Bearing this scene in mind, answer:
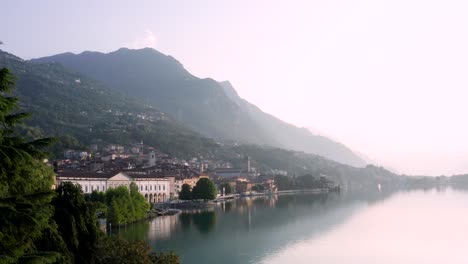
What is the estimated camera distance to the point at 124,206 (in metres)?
40.3

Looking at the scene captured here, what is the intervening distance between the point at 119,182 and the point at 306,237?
2895cm

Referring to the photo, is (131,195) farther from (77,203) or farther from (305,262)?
(77,203)

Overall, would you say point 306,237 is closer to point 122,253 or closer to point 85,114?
point 122,253

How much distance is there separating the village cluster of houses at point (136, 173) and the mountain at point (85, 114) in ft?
20.0

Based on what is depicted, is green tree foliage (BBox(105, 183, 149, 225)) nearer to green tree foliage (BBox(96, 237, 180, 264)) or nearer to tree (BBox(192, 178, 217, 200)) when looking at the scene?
tree (BBox(192, 178, 217, 200))

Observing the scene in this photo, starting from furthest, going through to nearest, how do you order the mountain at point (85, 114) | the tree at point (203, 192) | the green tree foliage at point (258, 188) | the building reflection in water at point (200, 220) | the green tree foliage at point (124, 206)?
the mountain at point (85, 114) → the green tree foliage at point (258, 188) → the tree at point (203, 192) → the building reflection in water at point (200, 220) → the green tree foliage at point (124, 206)

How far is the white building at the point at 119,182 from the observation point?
55019mm

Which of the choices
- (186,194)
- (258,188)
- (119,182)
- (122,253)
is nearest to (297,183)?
(258,188)

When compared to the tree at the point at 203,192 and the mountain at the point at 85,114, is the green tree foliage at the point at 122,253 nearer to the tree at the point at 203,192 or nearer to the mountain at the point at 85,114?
the tree at the point at 203,192

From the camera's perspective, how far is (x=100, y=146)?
360 feet

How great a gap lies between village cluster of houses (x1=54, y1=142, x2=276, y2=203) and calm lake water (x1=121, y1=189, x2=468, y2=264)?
11.1 metres

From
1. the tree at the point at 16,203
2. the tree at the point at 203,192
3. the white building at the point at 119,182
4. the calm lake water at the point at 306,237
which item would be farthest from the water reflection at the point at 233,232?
the tree at the point at 16,203

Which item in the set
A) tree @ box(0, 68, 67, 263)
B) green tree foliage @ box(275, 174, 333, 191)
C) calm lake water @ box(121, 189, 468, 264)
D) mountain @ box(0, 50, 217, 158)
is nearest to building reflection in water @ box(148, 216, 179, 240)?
calm lake water @ box(121, 189, 468, 264)

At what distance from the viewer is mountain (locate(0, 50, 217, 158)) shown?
118 m
